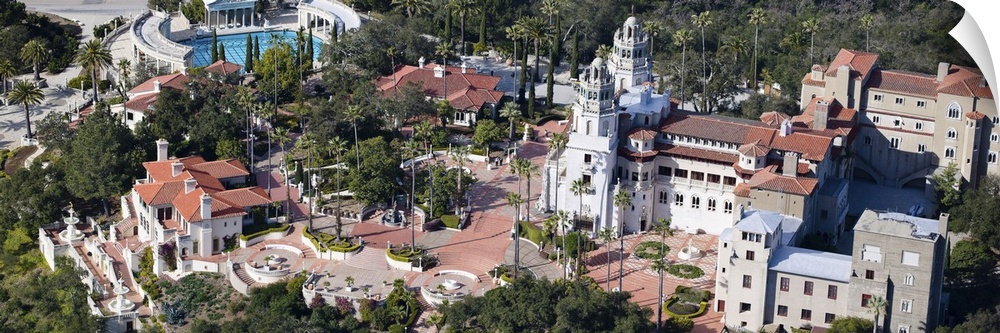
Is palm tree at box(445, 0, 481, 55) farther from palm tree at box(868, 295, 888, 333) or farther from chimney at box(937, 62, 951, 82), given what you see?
palm tree at box(868, 295, 888, 333)

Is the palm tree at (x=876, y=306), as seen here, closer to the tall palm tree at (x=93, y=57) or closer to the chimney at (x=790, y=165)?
the chimney at (x=790, y=165)

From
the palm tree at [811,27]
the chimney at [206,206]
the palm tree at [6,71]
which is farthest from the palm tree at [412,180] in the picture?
the palm tree at [6,71]

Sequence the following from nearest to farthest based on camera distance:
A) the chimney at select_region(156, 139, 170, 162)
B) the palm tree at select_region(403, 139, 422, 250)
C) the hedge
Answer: the palm tree at select_region(403, 139, 422, 250) < the hedge < the chimney at select_region(156, 139, 170, 162)

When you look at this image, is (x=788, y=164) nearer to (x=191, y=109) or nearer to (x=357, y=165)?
(x=357, y=165)

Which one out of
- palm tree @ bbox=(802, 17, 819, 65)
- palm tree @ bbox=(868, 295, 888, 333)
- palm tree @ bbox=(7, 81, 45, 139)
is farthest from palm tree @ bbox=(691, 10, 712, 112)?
palm tree @ bbox=(7, 81, 45, 139)

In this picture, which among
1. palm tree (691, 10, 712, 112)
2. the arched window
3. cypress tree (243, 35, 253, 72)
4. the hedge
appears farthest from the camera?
cypress tree (243, 35, 253, 72)

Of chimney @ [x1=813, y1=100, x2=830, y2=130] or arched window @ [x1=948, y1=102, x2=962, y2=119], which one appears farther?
arched window @ [x1=948, y1=102, x2=962, y2=119]

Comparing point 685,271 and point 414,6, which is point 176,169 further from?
point 414,6
